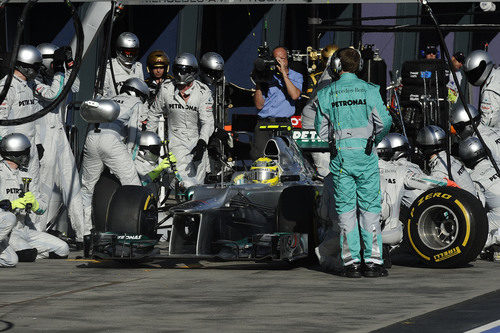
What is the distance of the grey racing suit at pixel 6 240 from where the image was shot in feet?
38.9

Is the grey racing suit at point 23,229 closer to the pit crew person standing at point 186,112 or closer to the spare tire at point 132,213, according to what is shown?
the spare tire at point 132,213

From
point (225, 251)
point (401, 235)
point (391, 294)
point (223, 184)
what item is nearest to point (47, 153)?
point (223, 184)

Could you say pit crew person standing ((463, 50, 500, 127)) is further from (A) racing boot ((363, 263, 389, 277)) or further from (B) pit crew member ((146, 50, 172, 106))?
(B) pit crew member ((146, 50, 172, 106))

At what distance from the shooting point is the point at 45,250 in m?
12.7

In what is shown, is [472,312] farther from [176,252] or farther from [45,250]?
[45,250]

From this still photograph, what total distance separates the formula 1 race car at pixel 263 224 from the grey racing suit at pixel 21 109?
180 centimetres

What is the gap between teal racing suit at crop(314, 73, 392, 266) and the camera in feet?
35.4

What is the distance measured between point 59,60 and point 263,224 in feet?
12.0

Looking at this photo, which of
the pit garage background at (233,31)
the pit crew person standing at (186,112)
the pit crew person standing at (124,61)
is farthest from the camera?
the pit garage background at (233,31)

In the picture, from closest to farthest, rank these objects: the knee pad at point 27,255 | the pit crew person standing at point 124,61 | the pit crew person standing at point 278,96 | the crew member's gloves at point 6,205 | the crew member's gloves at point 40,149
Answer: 1. the crew member's gloves at point 6,205
2. the knee pad at point 27,255
3. the crew member's gloves at point 40,149
4. the pit crew person standing at point 278,96
5. the pit crew person standing at point 124,61

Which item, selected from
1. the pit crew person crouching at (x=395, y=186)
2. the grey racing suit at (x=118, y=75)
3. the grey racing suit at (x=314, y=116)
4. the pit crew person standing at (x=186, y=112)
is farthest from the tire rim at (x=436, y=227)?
the grey racing suit at (x=118, y=75)

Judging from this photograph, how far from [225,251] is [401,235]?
5.66 ft

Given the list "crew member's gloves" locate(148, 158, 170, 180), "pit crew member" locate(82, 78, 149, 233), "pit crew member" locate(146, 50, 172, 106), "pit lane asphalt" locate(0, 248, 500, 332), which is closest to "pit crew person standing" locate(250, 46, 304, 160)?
"crew member's gloves" locate(148, 158, 170, 180)

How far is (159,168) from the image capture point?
47.8ft
